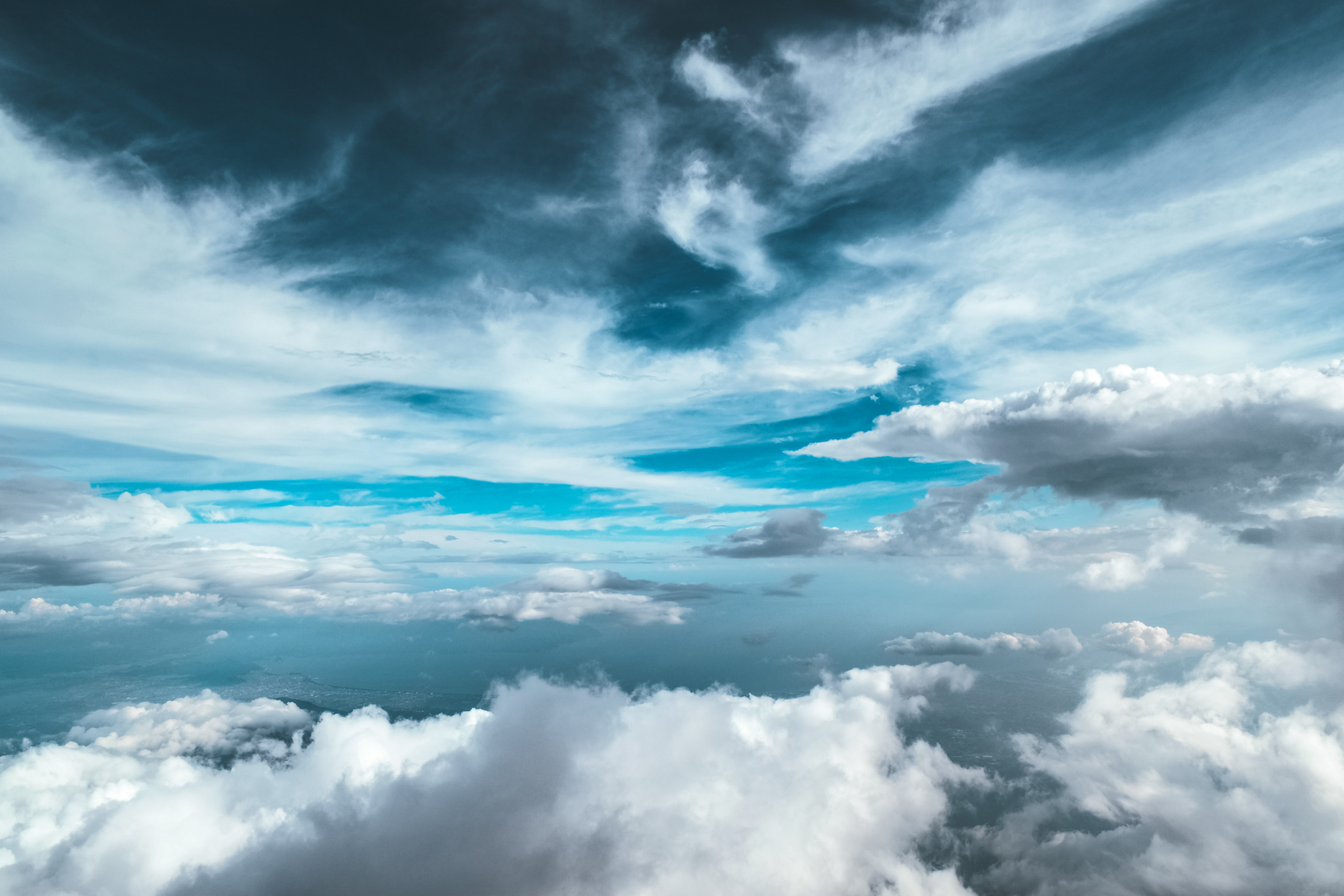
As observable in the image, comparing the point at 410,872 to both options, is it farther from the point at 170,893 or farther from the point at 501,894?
the point at 170,893

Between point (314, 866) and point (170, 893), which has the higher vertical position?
point (314, 866)

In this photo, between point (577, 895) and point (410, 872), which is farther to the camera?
point (577, 895)

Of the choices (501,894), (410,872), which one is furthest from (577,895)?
(410,872)

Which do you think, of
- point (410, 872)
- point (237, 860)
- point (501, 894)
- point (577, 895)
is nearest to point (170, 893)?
point (237, 860)

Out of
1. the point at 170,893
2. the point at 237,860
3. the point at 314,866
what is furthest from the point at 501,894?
the point at 170,893

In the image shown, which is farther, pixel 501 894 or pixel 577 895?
pixel 577 895

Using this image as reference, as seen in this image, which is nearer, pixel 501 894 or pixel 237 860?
pixel 501 894

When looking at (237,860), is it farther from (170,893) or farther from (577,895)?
(577,895)

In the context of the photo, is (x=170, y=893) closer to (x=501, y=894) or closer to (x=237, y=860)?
(x=237, y=860)

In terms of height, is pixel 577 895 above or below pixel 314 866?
below
